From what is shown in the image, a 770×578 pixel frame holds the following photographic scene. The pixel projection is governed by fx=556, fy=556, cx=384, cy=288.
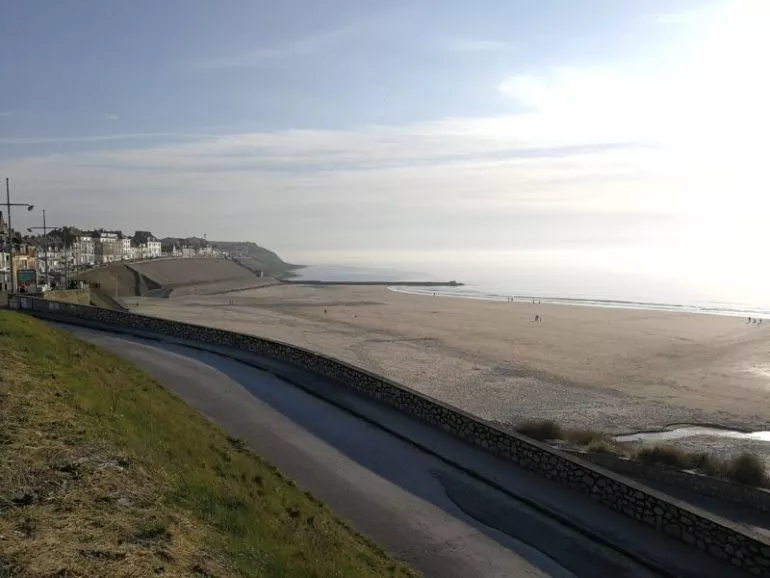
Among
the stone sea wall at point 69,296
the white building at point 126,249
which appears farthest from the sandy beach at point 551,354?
the white building at point 126,249

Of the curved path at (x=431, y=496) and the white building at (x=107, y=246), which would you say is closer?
the curved path at (x=431, y=496)

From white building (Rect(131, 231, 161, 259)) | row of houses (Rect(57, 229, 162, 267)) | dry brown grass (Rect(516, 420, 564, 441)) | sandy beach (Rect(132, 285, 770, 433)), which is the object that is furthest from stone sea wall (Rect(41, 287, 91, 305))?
white building (Rect(131, 231, 161, 259))

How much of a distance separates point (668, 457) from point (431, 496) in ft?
28.6

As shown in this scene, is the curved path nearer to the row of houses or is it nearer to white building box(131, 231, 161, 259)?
the row of houses

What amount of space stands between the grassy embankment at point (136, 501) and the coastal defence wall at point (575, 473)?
489 centimetres

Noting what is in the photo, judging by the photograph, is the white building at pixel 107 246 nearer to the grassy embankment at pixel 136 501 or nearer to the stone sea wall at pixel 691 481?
the grassy embankment at pixel 136 501

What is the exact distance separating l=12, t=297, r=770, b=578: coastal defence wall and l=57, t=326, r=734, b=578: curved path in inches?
10.1

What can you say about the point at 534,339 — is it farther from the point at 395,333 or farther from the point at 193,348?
the point at 193,348

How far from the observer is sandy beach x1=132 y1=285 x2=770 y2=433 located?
25.6 meters

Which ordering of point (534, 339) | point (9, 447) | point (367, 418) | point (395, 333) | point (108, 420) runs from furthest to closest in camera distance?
point (395, 333) < point (534, 339) < point (367, 418) < point (108, 420) < point (9, 447)

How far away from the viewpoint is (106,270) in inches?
3632

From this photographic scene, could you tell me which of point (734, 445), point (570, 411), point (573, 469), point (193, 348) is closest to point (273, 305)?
point (193, 348)

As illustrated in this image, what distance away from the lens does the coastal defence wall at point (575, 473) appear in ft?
29.7

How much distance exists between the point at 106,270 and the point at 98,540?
96.3 metres
